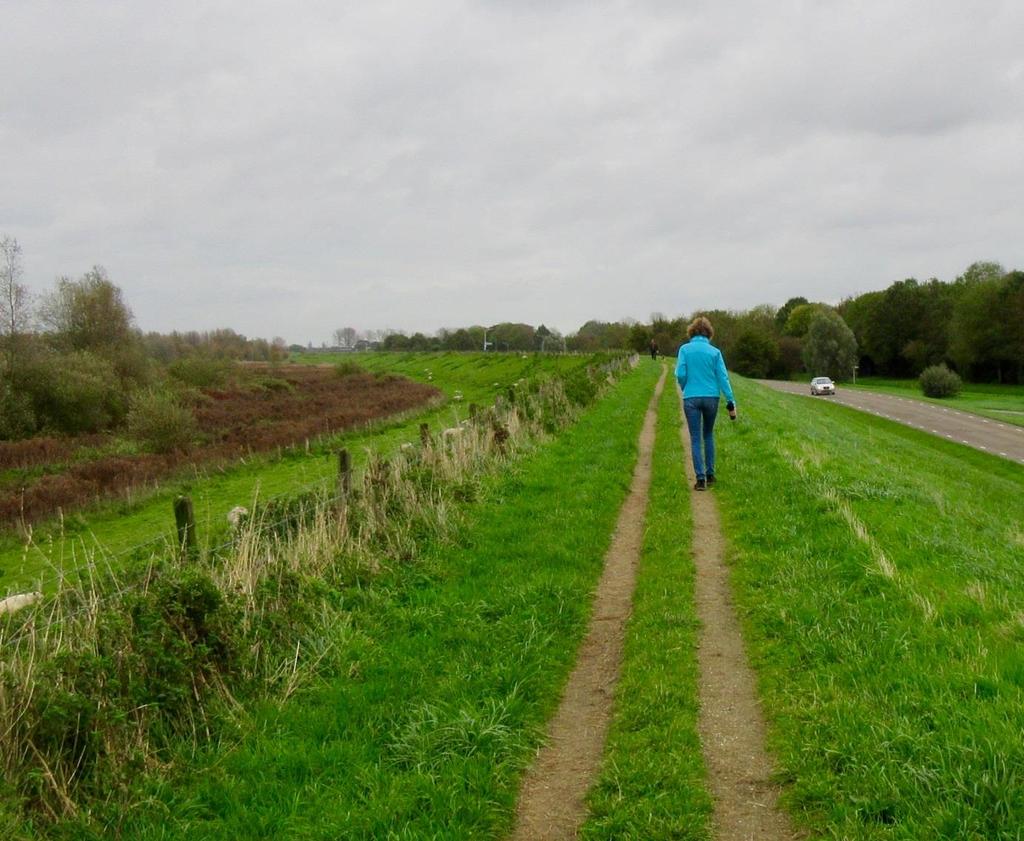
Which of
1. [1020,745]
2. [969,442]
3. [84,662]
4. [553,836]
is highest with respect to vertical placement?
[84,662]

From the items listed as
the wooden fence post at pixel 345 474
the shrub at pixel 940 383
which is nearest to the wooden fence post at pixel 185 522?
the wooden fence post at pixel 345 474

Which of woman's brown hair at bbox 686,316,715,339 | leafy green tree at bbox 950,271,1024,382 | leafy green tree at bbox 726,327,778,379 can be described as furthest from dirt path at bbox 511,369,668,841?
leafy green tree at bbox 726,327,778,379

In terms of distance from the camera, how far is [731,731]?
4.53 meters

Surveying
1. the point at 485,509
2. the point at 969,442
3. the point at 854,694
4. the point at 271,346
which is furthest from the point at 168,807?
the point at 271,346

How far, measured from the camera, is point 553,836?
3.79 metres

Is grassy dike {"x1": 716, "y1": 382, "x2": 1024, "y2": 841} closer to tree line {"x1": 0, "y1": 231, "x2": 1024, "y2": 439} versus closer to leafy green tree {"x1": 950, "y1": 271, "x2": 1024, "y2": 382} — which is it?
tree line {"x1": 0, "y1": 231, "x2": 1024, "y2": 439}

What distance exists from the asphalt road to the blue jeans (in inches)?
1279

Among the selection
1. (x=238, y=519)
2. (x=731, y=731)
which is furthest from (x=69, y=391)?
(x=731, y=731)

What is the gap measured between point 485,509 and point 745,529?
11.0 feet

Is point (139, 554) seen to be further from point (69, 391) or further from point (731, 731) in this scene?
point (69, 391)

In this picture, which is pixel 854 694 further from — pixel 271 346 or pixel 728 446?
pixel 271 346

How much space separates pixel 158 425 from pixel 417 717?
3387 cm

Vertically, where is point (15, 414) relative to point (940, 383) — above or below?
above

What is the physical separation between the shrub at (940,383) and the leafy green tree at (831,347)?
2245 centimetres
